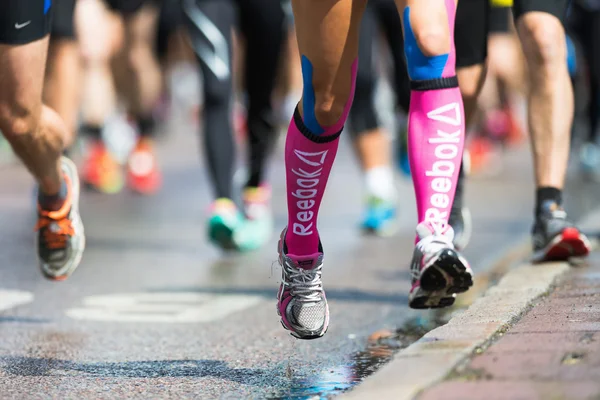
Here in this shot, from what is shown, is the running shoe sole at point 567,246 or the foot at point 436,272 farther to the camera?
the running shoe sole at point 567,246

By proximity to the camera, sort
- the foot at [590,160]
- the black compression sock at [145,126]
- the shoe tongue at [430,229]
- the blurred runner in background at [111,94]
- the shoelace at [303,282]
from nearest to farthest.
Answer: the shoe tongue at [430,229] → the shoelace at [303,282] → the blurred runner in background at [111,94] → the black compression sock at [145,126] → the foot at [590,160]

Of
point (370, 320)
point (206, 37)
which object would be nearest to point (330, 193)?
point (206, 37)

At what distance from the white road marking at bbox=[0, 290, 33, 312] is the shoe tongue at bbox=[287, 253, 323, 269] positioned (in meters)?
1.53

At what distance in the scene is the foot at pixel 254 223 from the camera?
22.7 feet

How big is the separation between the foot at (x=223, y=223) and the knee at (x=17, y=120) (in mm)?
2149

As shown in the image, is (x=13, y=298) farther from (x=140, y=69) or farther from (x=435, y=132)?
(x=140, y=69)

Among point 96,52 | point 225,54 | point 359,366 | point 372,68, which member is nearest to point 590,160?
point 372,68

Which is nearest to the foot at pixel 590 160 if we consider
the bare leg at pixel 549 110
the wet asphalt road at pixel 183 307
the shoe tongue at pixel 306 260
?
the wet asphalt road at pixel 183 307

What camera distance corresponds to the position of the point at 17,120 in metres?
4.46

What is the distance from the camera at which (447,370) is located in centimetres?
300

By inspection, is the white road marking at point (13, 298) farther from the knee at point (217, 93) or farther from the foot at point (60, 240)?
the knee at point (217, 93)

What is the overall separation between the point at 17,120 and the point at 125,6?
597 cm

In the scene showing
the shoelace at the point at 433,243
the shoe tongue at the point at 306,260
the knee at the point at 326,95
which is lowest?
the shoe tongue at the point at 306,260

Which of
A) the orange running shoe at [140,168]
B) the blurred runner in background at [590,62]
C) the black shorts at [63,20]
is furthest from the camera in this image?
the orange running shoe at [140,168]
